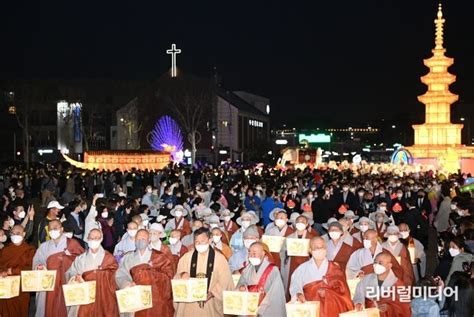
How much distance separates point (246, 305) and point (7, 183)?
2648cm

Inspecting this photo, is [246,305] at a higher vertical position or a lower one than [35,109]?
lower

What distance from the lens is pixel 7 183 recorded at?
109 ft

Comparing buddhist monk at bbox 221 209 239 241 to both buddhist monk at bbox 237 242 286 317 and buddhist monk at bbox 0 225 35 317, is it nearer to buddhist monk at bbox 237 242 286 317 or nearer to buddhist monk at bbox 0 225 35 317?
buddhist monk at bbox 0 225 35 317

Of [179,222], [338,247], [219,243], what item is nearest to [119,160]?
[179,222]

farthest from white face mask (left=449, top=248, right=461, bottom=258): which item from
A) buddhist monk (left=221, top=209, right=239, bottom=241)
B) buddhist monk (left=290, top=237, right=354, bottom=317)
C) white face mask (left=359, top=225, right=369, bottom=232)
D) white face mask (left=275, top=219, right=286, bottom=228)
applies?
buddhist monk (left=221, top=209, right=239, bottom=241)

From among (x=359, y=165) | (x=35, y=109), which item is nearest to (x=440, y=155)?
(x=359, y=165)

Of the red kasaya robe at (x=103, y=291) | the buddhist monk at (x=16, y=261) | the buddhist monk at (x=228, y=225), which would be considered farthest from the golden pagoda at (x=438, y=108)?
the red kasaya robe at (x=103, y=291)

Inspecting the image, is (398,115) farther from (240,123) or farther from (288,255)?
(288,255)

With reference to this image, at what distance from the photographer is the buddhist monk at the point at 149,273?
1024cm

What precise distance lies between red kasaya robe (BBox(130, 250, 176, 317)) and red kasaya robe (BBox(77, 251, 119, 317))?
355mm

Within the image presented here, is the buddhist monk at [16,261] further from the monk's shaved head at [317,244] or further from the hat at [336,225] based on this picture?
the monk's shaved head at [317,244]

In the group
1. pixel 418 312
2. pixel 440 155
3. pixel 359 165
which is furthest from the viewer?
pixel 440 155

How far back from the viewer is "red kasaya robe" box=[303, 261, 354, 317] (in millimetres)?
8664

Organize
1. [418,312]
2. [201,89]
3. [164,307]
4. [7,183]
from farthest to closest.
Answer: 1. [201,89]
2. [7,183]
3. [164,307]
4. [418,312]
